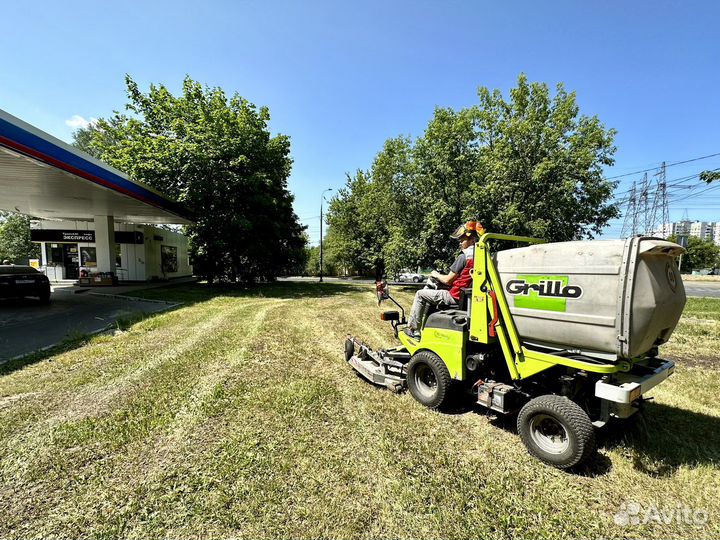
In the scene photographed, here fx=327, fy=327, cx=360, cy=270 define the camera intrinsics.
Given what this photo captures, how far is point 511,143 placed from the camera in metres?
17.7

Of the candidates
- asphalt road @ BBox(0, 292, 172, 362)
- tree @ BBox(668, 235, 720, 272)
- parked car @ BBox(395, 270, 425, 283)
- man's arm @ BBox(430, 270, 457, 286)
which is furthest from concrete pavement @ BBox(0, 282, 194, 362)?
tree @ BBox(668, 235, 720, 272)

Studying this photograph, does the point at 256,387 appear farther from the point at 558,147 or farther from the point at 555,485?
the point at 558,147

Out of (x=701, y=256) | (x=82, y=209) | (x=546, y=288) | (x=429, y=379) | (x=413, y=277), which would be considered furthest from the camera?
(x=701, y=256)

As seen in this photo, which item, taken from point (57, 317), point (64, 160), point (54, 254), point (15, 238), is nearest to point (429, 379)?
point (57, 317)

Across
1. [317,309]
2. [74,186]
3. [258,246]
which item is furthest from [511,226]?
[74,186]

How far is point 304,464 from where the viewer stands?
9.36ft

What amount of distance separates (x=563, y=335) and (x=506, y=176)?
1606 cm

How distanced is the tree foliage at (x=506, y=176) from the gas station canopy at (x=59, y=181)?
530 inches

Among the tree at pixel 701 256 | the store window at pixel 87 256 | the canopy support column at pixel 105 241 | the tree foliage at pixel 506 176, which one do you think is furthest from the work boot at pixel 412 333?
the tree at pixel 701 256

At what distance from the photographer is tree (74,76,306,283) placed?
53.3ft

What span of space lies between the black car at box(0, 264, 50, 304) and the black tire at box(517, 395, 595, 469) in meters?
14.7

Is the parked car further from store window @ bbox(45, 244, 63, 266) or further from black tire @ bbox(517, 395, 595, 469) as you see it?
black tire @ bbox(517, 395, 595, 469)

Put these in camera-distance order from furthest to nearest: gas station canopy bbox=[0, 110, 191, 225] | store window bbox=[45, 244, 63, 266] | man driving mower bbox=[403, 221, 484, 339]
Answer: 1. store window bbox=[45, 244, 63, 266]
2. gas station canopy bbox=[0, 110, 191, 225]
3. man driving mower bbox=[403, 221, 484, 339]

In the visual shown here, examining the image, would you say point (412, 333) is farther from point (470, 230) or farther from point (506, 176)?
point (506, 176)
